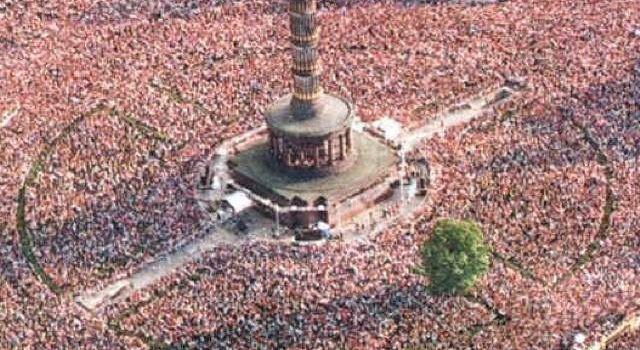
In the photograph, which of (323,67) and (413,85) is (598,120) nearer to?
(413,85)

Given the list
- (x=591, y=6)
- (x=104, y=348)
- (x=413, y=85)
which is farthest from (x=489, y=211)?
(x=591, y=6)

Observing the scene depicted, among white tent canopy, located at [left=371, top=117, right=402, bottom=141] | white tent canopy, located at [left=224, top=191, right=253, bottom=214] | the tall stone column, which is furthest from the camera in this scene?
white tent canopy, located at [left=371, top=117, right=402, bottom=141]

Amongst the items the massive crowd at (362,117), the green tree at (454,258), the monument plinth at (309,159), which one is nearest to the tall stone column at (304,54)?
the monument plinth at (309,159)

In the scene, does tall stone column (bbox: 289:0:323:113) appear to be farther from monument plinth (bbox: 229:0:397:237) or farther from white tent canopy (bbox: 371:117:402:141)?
white tent canopy (bbox: 371:117:402:141)

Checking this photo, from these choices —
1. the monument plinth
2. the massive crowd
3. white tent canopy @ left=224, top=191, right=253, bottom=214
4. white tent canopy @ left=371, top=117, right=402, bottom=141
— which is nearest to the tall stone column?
the monument plinth

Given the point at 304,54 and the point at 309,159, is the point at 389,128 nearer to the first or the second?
the point at 309,159
